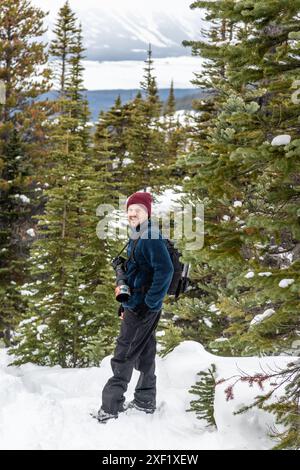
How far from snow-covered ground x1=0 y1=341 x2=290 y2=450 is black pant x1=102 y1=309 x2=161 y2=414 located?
225 mm

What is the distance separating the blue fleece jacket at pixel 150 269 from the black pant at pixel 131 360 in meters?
0.25

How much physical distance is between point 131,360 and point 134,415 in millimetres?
709

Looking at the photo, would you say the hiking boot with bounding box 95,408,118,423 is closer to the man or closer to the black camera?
the man

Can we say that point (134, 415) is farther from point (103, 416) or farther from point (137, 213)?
point (137, 213)

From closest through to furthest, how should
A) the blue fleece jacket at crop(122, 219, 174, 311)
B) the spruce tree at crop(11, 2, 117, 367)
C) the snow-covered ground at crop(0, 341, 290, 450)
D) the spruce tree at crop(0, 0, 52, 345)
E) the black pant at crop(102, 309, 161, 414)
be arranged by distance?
the snow-covered ground at crop(0, 341, 290, 450)
the blue fleece jacket at crop(122, 219, 174, 311)
the black pant at crop(102, 309, 161, 414)
the spruce tree at crop(11, 2, 117, 367)
the spruce tree at crop(0, 0, 52, 345)

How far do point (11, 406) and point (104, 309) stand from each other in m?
4.46

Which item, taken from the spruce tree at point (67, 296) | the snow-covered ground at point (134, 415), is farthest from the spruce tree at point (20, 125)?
the snow-covered ground at point (134, 415)

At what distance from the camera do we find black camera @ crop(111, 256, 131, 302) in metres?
5.73

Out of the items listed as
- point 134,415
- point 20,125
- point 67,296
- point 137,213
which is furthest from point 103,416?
point 20,125

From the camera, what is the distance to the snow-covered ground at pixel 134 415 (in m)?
5.07

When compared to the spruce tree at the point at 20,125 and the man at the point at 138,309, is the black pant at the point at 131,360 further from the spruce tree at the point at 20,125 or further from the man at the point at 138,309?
the spruce tree at the point at 20,125

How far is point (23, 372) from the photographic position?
841cm

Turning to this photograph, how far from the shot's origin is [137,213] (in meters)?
5.91

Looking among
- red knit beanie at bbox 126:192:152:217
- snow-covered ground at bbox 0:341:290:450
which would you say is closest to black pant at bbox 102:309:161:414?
snow-covered ground at bbox 0:341:290:450
